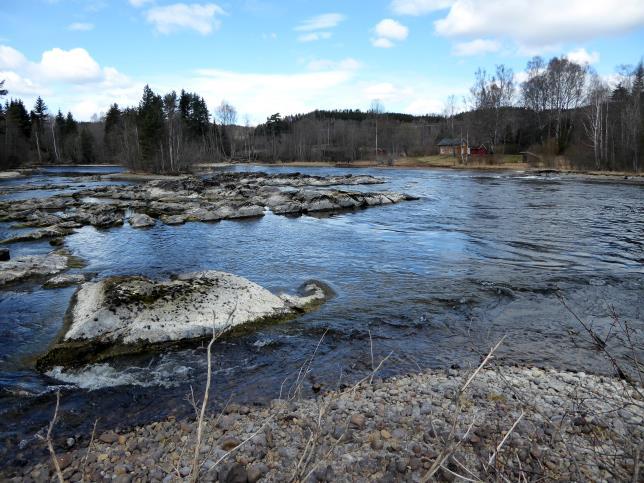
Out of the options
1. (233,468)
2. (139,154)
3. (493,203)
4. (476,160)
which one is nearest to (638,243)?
(493,203)

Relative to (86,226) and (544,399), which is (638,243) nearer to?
(544,399)

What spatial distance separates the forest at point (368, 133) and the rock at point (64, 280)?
53.4m

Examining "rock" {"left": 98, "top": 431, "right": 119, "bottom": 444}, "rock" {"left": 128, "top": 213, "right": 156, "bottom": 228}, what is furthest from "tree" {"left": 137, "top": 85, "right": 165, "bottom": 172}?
"rock" {"left": 98, "top": 431, "right": 119, "bottom": 444}

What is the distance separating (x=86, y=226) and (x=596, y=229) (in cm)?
2505

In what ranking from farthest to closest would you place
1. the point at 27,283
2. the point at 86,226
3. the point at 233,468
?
1. the point at 86,226
2. the point at 27,283
3. the point at 233,468

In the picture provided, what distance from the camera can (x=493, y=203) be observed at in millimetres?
30188

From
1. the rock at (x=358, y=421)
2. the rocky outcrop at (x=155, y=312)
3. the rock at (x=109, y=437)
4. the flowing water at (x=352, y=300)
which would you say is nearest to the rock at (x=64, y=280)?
the flowing water at (x=352, y=300)

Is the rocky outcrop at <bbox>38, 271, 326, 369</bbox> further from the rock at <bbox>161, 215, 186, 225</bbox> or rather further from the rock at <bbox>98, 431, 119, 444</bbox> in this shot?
the rock at <bbox>161, 215, 186, 225</bbox>

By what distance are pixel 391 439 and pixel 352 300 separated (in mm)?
6085

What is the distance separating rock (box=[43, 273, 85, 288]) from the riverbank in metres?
8.22

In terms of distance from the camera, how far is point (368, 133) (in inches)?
4306

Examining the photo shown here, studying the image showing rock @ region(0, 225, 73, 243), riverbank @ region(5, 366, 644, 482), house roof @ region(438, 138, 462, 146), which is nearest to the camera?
riverbank @ region(5, 366, 644, 482)

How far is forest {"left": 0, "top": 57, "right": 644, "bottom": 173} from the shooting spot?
55.8m

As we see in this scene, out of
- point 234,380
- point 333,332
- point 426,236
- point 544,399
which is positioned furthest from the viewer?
point 426,236
